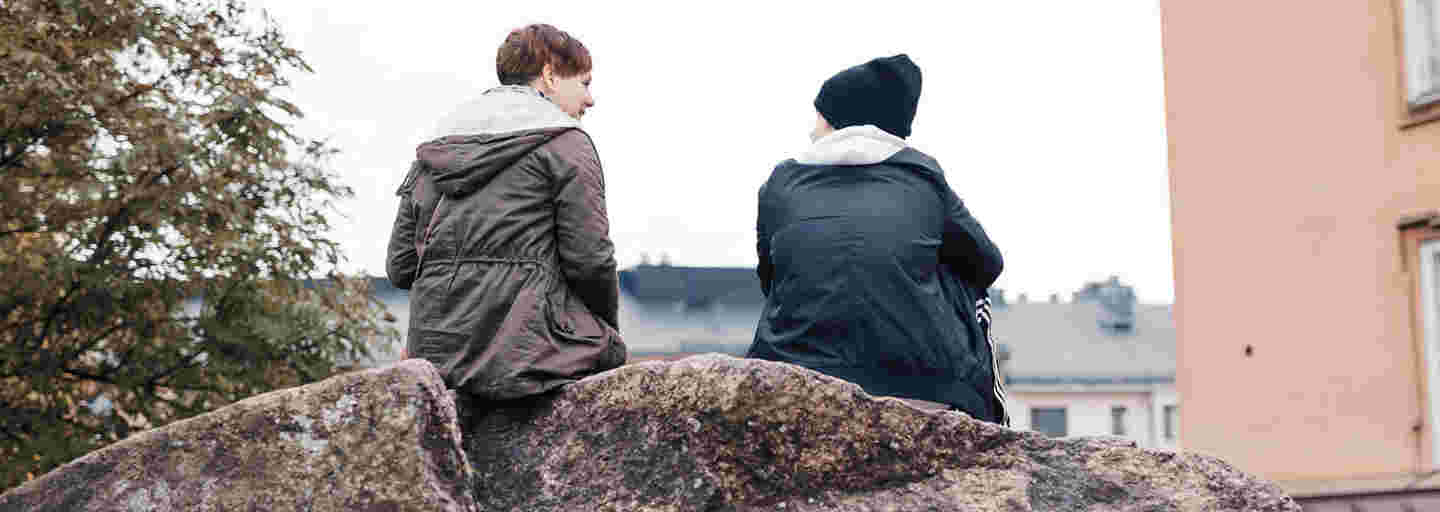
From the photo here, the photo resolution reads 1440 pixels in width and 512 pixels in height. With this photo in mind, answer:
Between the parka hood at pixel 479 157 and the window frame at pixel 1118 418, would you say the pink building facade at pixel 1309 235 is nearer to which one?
the parka hood at pixel 479 157

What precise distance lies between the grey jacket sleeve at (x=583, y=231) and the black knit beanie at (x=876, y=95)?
96 centimetres

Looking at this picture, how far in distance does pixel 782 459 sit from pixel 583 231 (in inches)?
33.1

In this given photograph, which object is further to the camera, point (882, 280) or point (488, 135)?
point (882, 280)

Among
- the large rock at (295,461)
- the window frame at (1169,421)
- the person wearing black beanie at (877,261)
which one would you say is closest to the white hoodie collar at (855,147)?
the person wearing black beanie at (877,261)

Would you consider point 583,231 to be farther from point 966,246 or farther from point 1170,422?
point 1170,422

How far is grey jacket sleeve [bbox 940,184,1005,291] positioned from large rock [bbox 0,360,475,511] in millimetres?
1690

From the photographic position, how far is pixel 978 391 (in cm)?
527

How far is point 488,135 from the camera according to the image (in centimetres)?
505

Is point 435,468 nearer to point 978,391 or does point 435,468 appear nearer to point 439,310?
point 439,310

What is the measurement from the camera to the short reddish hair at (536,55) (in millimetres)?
5227

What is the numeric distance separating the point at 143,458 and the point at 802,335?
1768 millimetres

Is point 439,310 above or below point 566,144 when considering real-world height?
below

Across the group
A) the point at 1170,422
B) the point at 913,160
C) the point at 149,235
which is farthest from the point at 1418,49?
the point at 1170,422

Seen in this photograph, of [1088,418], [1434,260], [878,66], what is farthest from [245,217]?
[1088,418]
